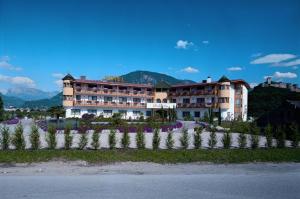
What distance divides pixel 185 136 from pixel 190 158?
3324mm

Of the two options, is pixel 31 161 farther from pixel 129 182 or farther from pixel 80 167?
pixel 129 182

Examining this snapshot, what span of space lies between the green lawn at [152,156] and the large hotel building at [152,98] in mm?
52327

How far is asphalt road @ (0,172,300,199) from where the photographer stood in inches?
343

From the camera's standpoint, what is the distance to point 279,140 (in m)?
19.3

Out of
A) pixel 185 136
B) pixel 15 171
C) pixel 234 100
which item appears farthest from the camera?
pixel 234 100

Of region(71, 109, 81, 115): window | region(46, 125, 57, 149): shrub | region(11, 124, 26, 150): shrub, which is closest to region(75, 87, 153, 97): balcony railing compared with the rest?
region(71, 109, 81, 115): window

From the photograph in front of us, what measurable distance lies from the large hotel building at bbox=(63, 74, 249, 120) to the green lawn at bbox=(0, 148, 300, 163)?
52.3 metres

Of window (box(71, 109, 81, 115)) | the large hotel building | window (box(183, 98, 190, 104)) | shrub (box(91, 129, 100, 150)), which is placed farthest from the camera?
window (box(183, 98, 190, 104))

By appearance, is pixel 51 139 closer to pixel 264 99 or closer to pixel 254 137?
pixel 254 137

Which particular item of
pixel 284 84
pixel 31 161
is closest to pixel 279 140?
pixel 31 161

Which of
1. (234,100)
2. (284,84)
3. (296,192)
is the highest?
(284,84)

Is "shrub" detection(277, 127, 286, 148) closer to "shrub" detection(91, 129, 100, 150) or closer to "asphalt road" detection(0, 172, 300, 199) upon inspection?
"asphalt road" detection(0, 172, 300, 199)

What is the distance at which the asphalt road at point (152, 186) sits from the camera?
343 inches

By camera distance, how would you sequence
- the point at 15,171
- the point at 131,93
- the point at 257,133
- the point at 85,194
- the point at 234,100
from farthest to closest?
the point at 131,93 < the point at 234,100 < the point at 257,133 < the point at 15,171 < the point at 85,194
